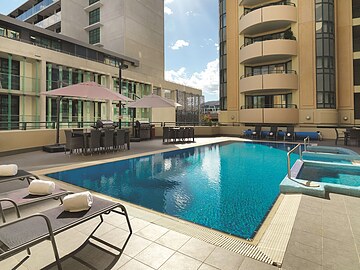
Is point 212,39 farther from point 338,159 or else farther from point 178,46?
point 338,159

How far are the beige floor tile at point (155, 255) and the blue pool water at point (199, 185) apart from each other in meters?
1.06

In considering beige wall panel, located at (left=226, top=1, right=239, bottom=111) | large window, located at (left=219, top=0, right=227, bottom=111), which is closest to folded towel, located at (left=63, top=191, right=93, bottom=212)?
beige wall panel, located at (left=226, top=1, right=239, bottom=111)

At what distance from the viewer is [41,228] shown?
2.11 metres

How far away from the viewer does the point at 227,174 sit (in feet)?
21.0

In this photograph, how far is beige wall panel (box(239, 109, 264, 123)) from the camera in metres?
17.5

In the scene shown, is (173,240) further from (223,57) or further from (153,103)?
(223,57)

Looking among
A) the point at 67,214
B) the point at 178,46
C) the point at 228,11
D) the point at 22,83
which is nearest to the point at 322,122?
the point at 228,11

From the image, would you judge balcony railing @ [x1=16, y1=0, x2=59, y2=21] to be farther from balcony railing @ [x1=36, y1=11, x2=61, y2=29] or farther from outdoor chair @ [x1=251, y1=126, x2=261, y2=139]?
outdoor chair @ [x1=251, y1=126, x2=261, y2=139]

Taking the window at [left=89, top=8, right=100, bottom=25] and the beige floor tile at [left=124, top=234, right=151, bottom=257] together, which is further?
the window at [left=89, top=8, right=100, bottom=25]

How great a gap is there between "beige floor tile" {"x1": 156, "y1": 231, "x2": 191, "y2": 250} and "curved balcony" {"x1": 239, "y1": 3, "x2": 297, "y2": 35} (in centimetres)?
1877

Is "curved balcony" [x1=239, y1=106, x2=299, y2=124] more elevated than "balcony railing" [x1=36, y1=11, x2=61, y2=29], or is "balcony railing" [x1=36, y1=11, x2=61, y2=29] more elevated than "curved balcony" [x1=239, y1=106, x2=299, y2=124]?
"balcony railing" [x1=36, y1=11, x2=61, y2=29]

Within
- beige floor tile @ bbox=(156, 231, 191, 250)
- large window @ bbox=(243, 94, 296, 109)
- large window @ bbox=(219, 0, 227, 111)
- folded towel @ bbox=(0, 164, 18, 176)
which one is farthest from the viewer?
large window @ bbox=(219, 0, 227, 111)

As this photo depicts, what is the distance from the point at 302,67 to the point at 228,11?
868 centimetres

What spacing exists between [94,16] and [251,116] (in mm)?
25346
